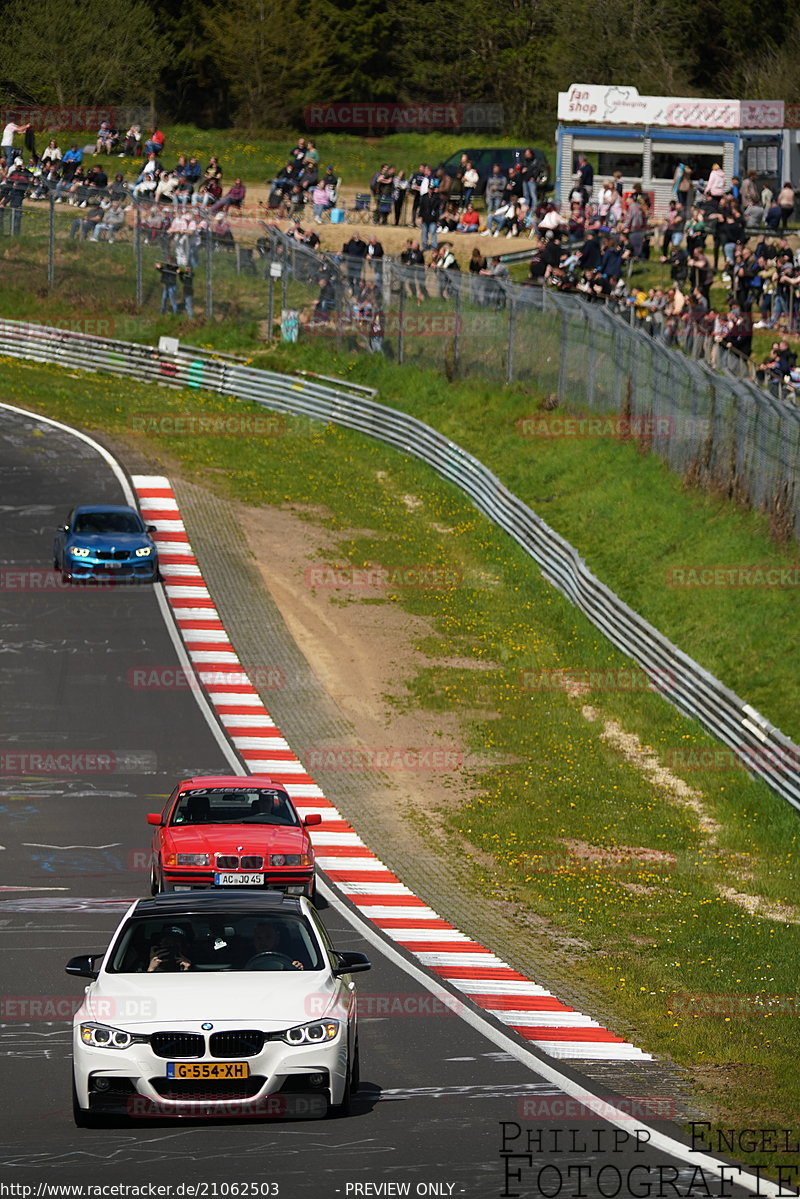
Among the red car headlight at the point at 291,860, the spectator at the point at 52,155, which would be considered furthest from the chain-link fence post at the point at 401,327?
Result: the red car headlight at the point at 291,860

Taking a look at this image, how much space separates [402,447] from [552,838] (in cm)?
2054

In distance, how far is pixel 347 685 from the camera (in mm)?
31094

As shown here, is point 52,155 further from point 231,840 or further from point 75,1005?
point 75,1005

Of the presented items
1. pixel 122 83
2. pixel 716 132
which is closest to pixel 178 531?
pixel 716 132

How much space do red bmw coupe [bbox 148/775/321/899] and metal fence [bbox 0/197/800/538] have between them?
1340 centimetres

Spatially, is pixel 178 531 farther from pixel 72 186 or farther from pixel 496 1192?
pixel 496 1192

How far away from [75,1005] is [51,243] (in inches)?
1571

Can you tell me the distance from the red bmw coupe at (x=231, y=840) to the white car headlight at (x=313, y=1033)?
7.04 metres

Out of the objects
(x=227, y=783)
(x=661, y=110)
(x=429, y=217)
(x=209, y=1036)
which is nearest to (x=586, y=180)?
(x=661, y=110)

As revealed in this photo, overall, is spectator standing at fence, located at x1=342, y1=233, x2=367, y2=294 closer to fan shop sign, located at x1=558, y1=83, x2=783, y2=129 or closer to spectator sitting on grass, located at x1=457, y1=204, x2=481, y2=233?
spectator sitting on grass, located at x1=457, y1=204, x2=481, y2=233

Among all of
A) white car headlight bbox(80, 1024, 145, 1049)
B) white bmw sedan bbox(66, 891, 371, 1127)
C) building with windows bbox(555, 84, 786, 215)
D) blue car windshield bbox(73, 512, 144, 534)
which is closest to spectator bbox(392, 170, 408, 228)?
building with windows bbox(555, 84, 786, 215)

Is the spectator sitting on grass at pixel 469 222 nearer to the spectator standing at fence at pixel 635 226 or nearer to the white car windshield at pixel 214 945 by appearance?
the spectator standing at fence at pixel 635 226

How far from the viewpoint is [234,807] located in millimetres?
19719

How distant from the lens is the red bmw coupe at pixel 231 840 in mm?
18547
